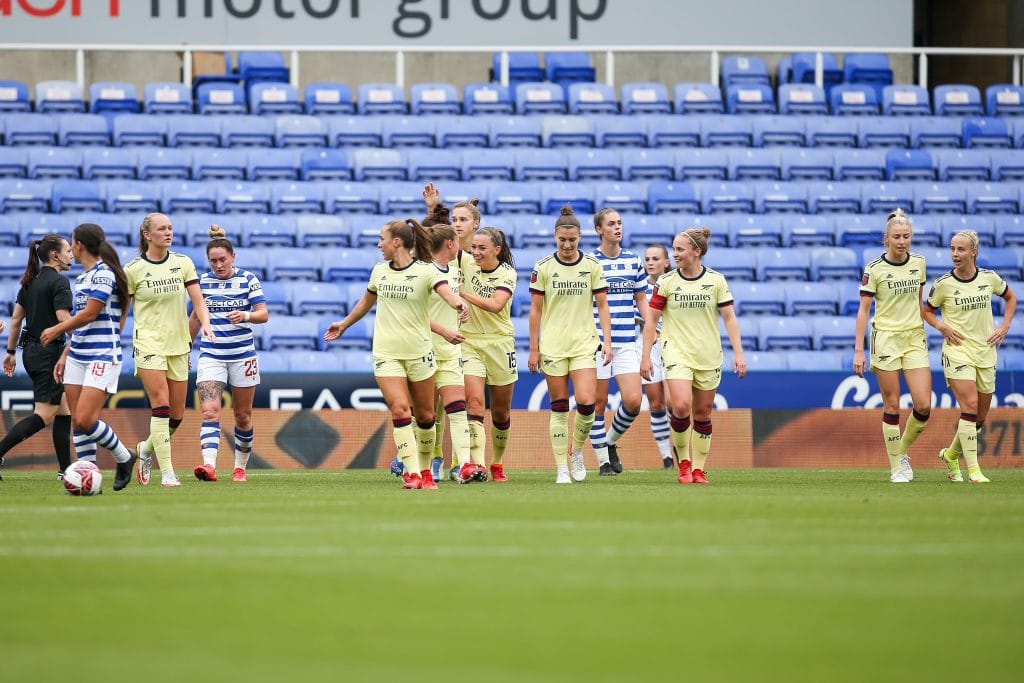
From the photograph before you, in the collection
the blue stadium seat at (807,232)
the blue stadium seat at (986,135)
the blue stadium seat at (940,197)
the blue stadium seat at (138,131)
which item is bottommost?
the blue stadium seat at (807,232)

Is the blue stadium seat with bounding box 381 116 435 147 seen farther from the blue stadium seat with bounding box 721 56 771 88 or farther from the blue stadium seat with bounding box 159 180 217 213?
the blue stadium seat with bounding box 721 56 771 88

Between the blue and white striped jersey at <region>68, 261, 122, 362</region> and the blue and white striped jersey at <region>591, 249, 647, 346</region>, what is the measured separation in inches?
185

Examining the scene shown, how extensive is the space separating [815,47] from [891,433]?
559 inches

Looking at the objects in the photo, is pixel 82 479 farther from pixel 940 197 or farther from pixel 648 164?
pixel 940 197

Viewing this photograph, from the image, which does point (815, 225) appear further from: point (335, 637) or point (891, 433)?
point (335, 637)

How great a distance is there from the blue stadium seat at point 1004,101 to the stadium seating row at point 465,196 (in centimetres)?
296

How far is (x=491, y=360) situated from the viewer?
512 inches

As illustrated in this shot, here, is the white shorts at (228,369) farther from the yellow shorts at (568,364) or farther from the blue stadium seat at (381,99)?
the blue stadium seat at (381,99)

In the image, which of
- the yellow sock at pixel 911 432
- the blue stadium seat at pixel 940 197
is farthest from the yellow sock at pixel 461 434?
the blue stadium seat at pixel 940 197

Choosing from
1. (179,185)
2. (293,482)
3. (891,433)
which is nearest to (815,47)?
(179,185)

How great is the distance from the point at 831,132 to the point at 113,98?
11.4 metres

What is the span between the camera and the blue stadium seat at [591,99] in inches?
938

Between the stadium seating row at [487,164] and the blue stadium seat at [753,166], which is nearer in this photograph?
the stadium seating row at [487,164]

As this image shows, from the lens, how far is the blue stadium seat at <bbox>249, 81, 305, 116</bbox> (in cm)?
2358
